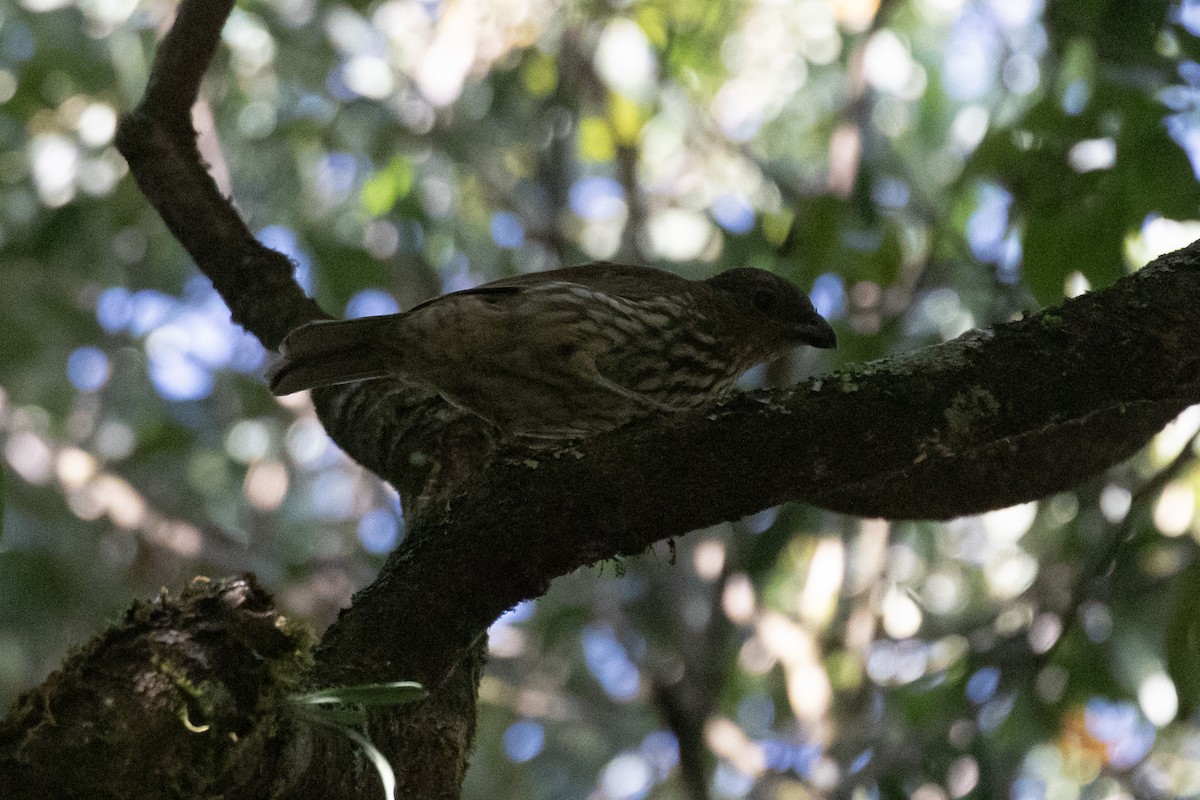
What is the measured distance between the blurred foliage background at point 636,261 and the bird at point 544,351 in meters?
0.74

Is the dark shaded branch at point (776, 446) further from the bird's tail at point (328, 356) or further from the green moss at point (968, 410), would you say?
the bird's tail at point (328, 356)

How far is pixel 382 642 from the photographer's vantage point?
6.59 feet

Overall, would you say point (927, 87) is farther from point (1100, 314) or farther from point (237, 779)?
point (237, 779)

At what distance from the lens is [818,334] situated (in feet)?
12.9

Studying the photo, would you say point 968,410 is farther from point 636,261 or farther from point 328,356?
point 636,261

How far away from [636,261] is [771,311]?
2.00 meters

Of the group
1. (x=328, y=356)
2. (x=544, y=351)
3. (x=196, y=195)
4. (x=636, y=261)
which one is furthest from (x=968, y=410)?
(x=636, y=261)

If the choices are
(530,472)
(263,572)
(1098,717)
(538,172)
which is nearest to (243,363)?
(263,572)

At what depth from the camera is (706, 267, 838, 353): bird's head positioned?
401 centimetres

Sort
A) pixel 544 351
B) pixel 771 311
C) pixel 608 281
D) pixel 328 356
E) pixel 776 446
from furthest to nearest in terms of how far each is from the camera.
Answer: pixel 771 311, pixel 608 281, pixel 544 351, pixel 328 356, pixel 776 446

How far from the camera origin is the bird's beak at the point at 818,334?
3.93m

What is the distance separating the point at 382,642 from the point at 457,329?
5.17ft

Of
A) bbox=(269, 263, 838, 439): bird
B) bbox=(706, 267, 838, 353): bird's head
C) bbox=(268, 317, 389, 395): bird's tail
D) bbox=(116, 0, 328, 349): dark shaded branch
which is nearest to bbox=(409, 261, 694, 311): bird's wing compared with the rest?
bbox=(269, 263, 838, 439): bird

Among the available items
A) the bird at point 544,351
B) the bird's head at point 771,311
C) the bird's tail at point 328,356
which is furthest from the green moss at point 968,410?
the bird's head at point 771,311
